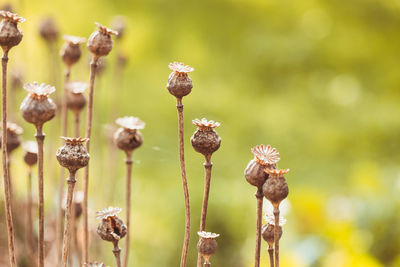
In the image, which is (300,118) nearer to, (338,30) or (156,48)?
(338,30)

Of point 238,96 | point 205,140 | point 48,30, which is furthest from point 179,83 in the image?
point 238,96

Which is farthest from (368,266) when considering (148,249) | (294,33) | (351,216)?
(294,33)

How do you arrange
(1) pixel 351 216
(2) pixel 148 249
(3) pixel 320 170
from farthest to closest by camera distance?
(3) pixel 320 170 < (2) pixel 148 249 < (1) pixel 351 216

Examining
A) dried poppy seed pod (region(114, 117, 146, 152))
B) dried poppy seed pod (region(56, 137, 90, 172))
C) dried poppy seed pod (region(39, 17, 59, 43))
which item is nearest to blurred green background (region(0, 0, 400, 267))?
dried poppy seed pod (region(39, 17, 59, 43))

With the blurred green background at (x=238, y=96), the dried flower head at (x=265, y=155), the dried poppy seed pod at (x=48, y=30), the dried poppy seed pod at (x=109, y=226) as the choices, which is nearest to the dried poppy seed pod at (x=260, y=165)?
the dried flower head at (x=265, y=155)

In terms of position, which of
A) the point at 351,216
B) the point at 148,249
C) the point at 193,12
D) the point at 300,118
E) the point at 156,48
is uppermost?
the point at 193,12

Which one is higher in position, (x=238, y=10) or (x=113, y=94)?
(x=238, y=10)

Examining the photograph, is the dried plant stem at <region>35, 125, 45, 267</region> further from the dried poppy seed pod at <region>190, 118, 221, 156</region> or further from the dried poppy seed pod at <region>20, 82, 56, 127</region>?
the dried poppy seed pod at <region>190, 118, 221, 156</region>
